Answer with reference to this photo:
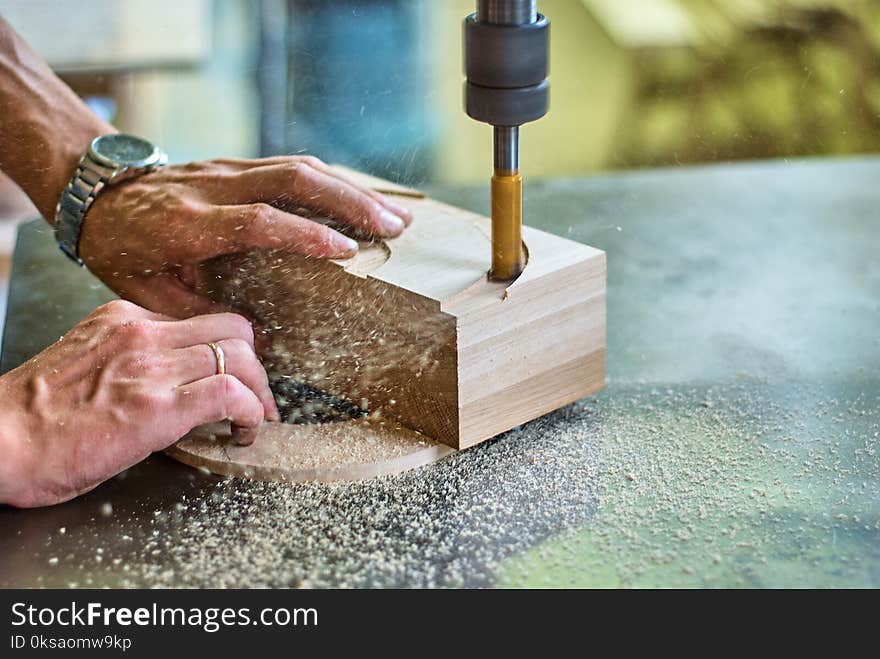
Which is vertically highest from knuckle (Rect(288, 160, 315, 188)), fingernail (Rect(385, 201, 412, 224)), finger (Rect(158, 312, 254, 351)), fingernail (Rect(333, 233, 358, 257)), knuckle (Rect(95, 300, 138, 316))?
knuckle (Rect(288, 160, 315, 188))

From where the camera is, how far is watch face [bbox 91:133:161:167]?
165 cm

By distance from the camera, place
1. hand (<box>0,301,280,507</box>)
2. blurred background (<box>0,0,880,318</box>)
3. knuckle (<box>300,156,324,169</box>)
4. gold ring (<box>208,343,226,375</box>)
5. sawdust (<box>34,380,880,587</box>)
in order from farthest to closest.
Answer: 1. blurred background (<box>0,0,880,318</box>)
2. knuckle (<box>300,156,324,169</box>)
3. gold ring (<box>208,343,226,375</box>)
4. hand (<box>0,301,280,507</box>)
5. sawdust (<box>34,380,880,587</box>)

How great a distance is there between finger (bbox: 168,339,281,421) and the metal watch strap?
44 cm

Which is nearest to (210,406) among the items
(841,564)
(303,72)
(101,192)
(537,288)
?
(537,288)

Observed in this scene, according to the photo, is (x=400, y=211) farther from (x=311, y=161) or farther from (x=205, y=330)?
(x=205, y=330)

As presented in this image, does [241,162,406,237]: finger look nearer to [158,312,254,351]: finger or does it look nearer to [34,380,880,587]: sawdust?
[158,312,254,351]: finger

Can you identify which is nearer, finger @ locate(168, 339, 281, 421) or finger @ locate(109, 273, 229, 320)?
finger @ locate(168, 339, 281, 421)

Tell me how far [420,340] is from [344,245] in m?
0.18

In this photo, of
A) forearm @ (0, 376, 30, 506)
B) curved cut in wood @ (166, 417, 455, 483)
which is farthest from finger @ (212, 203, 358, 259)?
forearm @ (0, 376, 30, 506)

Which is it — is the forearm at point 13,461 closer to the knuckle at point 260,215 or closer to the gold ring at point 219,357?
the gold ring at point 219,357

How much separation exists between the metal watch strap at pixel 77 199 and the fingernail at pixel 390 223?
0.43 meters

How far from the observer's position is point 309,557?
1113mm

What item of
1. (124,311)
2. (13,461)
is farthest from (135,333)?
(13,461)

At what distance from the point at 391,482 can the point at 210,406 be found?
208 mm
